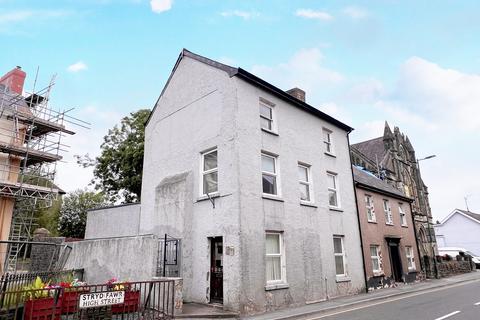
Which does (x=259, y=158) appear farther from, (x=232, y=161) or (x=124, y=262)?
(x=124, y=262)

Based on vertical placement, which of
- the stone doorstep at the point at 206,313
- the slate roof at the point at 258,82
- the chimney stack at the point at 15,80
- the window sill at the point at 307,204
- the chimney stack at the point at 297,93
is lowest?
the stone doorstep at the point at 206,313

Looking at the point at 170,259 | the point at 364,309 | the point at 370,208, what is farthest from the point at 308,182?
the point at 170,259

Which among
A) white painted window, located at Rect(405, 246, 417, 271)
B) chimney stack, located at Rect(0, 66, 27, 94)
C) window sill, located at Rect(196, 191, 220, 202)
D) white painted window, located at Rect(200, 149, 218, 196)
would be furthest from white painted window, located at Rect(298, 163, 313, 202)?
chimney stack, located at Rect(0, 66, 27, 94)

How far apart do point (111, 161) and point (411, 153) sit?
38.8 m

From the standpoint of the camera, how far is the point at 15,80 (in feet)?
77.3

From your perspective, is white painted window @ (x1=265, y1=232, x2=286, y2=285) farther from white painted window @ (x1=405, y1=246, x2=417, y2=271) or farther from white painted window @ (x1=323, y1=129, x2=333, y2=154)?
white painted window @ (x1=405, y1=246, x2=417, y2=271)

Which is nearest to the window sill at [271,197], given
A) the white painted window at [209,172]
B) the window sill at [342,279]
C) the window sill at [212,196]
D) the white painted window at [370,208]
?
the window sill at [212,196]

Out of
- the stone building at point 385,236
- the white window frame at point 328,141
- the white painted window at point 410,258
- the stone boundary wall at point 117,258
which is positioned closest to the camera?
the stone boundary wall at point 117,258

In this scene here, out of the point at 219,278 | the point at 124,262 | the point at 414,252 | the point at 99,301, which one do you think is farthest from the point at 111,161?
the point at 414,252

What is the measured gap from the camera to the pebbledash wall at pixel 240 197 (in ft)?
38.0

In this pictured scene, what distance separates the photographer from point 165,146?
16.2m

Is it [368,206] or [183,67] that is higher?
[183,67]

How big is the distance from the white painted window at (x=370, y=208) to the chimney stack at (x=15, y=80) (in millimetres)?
25724

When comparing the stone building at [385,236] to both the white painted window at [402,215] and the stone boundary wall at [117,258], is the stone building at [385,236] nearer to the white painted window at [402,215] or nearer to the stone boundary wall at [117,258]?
the white painted window at [402,215]
